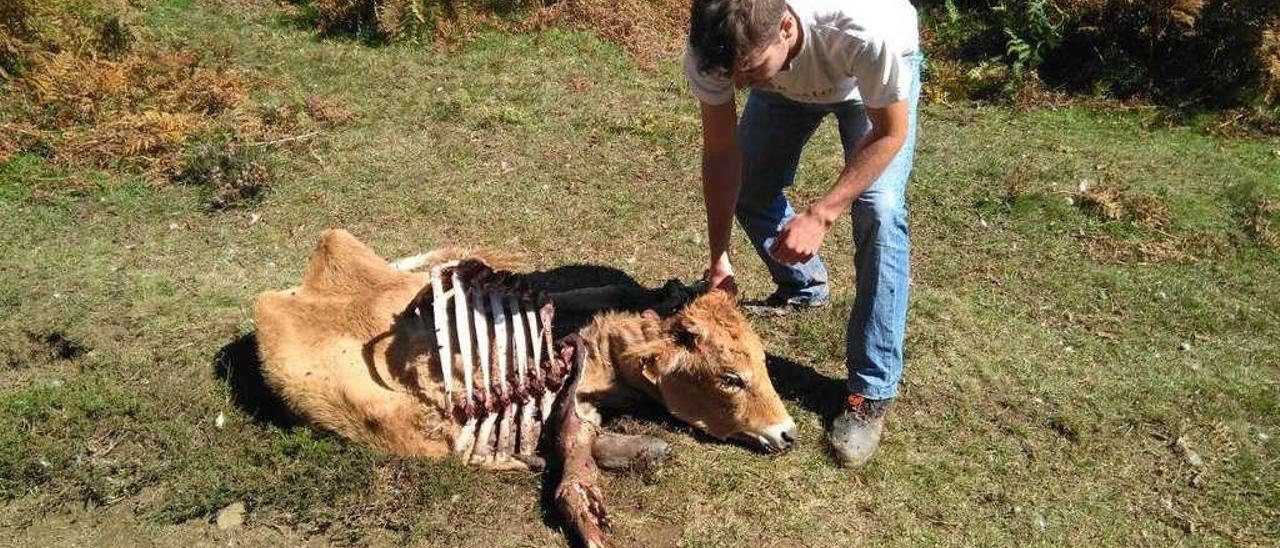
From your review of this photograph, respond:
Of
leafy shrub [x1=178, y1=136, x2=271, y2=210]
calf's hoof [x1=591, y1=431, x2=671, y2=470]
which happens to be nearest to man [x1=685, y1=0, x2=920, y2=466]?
calf's hoof [x1=591, y1=431, x2=671, y2=470]

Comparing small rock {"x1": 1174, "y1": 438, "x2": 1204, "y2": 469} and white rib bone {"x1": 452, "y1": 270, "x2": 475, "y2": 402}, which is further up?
white rib bone {"x1": 452, "y1": 270, "x2": 475, "y2": 402}

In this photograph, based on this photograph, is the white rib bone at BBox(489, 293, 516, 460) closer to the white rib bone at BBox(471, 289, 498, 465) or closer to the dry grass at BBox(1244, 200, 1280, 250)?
the white rib bone at BBox(471, 289, 498, 465)

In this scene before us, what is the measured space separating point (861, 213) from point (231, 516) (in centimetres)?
343

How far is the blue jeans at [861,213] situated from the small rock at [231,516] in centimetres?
301

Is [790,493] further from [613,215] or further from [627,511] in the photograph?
[613,215]

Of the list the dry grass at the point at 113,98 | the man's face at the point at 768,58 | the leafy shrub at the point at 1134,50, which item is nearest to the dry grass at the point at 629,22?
the leafy shrub at the point at 1134,50

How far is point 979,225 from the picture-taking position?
685cm

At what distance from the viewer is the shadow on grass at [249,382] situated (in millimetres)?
4914

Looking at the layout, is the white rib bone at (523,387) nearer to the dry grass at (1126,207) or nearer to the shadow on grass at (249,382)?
the shadow on grass at (249,382)

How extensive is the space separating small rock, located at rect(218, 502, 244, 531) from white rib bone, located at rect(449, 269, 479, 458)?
1080 millimetres

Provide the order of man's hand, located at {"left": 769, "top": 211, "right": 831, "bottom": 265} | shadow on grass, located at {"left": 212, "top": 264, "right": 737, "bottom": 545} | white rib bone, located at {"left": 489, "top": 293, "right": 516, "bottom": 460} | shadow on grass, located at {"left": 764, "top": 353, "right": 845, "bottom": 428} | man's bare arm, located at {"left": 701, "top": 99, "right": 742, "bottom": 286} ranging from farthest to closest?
1. shadow on grass, located at {"left": 764, "top": 353, "right": 845, "bottom": 428}
2. shadow on grass, located at {"left": 212, "top": 264, "right": 737, "bottom": 545}
3. white rib bone, located at {"left": 489, "top": 293, "right": 516, "bottom": 460}
4. man's bare arm, located at {"left": 701, "top": 99, "right": 742, "bottom": 286}
5. man's hand, located at {"left": 769, "top": 211, "right": 831, "bottom": 265}

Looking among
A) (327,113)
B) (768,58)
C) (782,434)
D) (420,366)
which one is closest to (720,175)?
(768,58)

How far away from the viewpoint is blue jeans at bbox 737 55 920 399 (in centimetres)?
433

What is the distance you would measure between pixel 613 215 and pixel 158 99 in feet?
14.7
